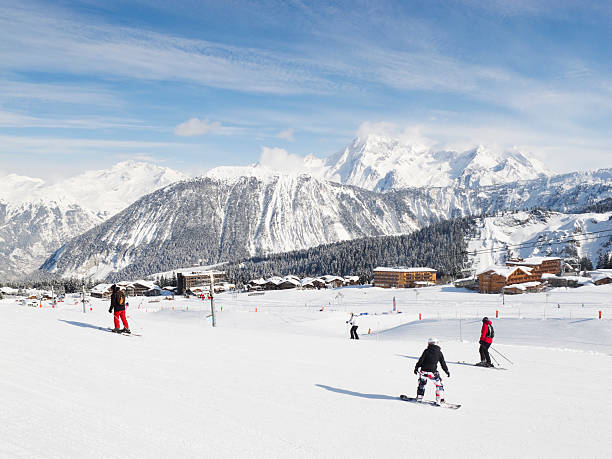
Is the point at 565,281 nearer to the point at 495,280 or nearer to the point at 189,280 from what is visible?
the point at 495,280

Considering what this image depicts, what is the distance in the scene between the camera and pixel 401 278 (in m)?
134

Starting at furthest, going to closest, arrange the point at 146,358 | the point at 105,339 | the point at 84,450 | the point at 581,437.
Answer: the point at 105,339 → the point at 146,358 → the point at 581,437 → the point at 84,450

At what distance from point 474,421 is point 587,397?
15.6 ft

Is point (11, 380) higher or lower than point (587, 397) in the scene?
higher

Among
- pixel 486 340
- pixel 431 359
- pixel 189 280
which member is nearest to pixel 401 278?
pixel 189 280

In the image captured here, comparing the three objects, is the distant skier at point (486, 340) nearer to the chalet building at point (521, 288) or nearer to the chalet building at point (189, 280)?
the chalet building at point (521, 288)

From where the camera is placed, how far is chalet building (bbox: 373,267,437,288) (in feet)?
438

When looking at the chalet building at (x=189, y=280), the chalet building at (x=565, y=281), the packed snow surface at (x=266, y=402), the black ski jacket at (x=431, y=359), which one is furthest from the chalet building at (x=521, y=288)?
the chalet building at (x=189, y=280)

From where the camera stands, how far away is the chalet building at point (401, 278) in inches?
5251

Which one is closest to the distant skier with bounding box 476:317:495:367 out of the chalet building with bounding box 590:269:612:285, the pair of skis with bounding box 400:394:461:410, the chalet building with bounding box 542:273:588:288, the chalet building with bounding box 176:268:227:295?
the pair of skis with bounding box 400:394:461:410

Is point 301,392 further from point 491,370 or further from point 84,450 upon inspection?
point 491,370

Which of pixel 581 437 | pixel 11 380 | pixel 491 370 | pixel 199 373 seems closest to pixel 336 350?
pixel 491 370

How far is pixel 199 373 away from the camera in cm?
1205

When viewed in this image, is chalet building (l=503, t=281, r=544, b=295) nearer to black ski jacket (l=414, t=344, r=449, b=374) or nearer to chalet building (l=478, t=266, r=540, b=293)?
chalet building (l=478, t=266, r=540, b=293)
